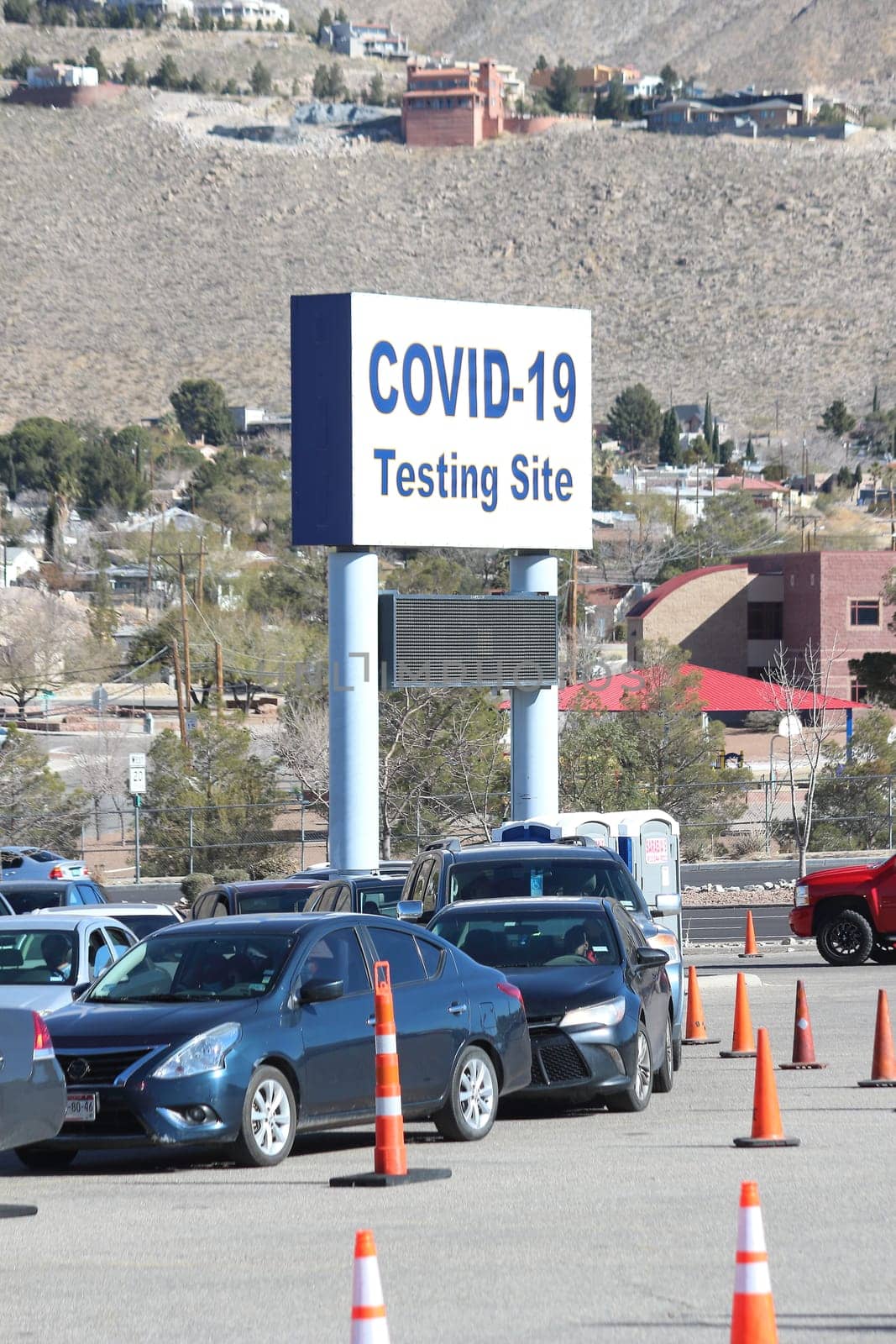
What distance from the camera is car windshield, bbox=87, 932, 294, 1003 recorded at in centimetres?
1244

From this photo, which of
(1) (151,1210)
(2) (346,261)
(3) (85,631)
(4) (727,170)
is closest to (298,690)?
(3) (85,631)

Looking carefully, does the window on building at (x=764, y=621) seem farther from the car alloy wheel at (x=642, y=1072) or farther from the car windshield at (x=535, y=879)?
the car alloy wheel at (x=642, y=1072)

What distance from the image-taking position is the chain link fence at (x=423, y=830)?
1817 inches

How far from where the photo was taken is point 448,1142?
42.7ft

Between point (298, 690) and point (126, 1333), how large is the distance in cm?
4675

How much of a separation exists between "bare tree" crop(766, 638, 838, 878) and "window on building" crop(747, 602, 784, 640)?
5.10ft

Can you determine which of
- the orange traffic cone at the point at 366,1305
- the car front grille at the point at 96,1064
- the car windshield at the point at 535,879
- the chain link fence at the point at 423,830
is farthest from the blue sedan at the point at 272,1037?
the chain link fence at the point at 423,830

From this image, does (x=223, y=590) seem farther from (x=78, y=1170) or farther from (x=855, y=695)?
(x=78, y=1170)

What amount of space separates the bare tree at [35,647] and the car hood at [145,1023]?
6435cm

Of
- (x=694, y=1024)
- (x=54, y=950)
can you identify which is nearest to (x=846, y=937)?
(x=694, y=1024)

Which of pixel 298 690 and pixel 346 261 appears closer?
pixel 298 690

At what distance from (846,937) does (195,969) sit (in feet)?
49.2

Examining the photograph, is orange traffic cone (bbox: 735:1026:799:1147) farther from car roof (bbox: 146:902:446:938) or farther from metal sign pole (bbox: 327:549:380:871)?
metal sign pole (bbox: 327:549:380:871)

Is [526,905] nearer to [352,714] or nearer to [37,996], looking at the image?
[37,996]
